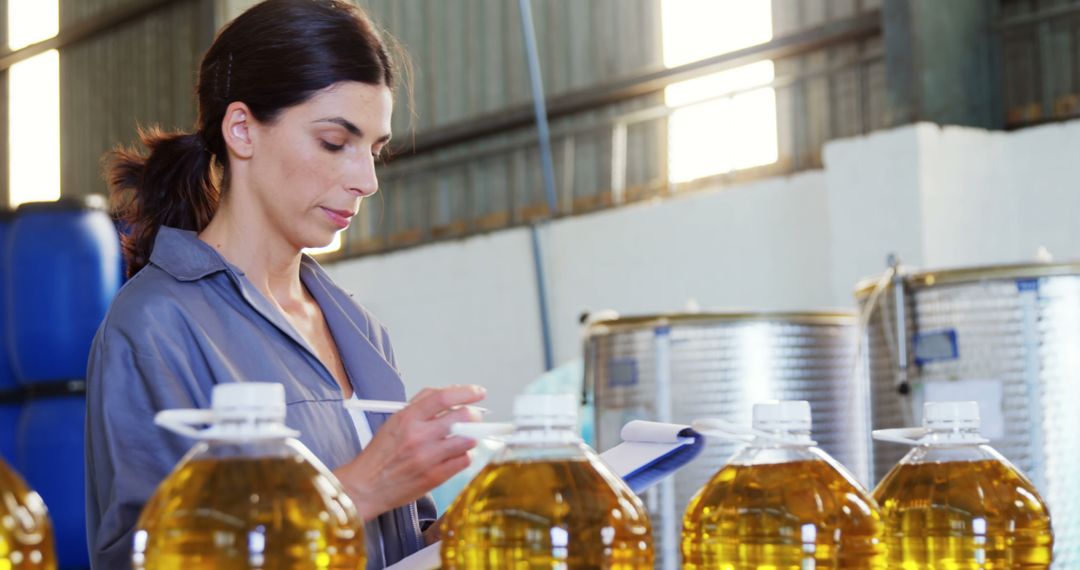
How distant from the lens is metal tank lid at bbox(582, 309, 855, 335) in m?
3.61

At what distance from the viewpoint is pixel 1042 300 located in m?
2.84

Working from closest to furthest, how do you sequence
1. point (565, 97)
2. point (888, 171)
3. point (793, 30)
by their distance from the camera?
point (888, 171) → point (793, 30) → point (565, 97)

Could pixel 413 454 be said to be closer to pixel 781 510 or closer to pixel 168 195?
pixel 781 510

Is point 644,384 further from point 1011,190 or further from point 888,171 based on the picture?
point 1011,190

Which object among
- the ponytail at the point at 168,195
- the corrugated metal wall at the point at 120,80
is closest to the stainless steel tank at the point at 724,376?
the ponytail at the point at 168,195

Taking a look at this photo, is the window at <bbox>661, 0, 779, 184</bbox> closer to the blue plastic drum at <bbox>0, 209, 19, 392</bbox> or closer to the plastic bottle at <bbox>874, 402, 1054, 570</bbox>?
the blue plastic drum at <bbox>0, 209, 19, 392</bbox>

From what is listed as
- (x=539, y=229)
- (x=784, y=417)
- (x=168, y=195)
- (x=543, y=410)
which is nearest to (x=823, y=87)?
(x=539, y=229)

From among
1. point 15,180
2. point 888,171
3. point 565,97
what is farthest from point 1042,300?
point 15,180

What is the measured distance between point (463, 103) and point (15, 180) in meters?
5.13

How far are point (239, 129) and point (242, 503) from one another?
79 centimetres

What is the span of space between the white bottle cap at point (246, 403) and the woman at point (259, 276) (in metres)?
0.36

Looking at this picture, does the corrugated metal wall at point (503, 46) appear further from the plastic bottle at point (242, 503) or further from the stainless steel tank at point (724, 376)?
the plastic bottle at point (242, 503)

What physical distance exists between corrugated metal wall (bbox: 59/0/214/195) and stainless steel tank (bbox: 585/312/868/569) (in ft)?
23.2

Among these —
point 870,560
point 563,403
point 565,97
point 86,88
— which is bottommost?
point 870,560
